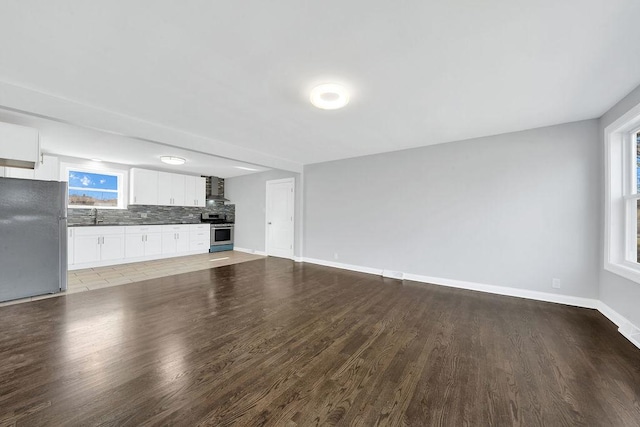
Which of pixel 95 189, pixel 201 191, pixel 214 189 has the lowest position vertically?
pixel 95 189

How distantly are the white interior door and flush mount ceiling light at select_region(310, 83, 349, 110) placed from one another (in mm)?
3780

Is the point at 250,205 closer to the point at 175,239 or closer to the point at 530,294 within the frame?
the point at 175,239

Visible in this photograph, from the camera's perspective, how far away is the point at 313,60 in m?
1.93

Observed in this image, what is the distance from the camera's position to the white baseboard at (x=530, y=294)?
239cm

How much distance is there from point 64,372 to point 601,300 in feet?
17.7

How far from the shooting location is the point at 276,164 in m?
5.20

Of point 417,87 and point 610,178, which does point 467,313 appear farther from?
point 417,87

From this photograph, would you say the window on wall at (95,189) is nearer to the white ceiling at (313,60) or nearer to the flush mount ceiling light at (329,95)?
the white ceiling at (313,60)

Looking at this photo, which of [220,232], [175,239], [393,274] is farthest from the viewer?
[220,232]

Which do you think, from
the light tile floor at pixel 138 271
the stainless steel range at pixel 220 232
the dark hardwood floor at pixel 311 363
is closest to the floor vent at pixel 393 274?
the dark hardwood floor at pixel 311 363

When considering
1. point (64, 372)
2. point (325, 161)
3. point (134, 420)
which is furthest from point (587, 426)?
point (325, 161)

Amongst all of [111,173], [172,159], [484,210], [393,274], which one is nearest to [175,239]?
[111,173]

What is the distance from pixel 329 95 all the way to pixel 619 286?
3.68 meters

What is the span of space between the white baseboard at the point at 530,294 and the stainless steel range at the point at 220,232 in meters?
4.07
